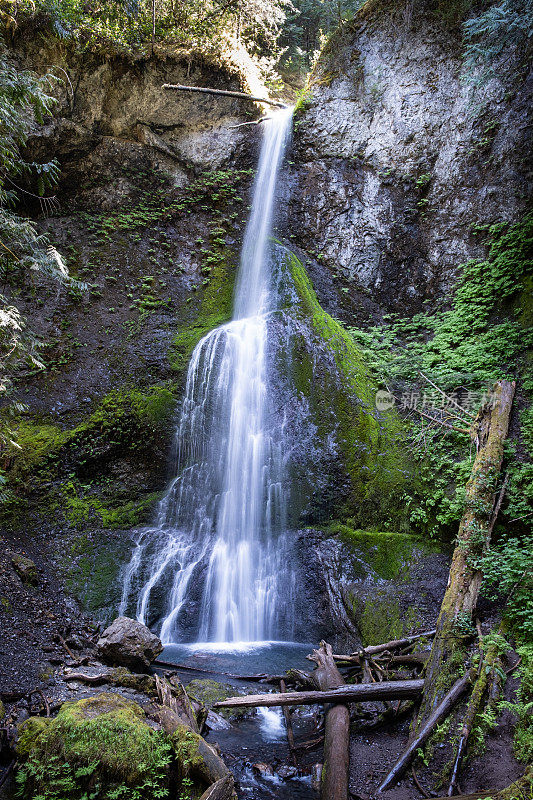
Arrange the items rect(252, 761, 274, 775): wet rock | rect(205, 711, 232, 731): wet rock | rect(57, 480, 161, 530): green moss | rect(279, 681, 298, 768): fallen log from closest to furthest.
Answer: rect(252, 761, 274, 775): wet rock < rect(279, 681, 298, 768): fallen log < rect(205, 711, 232, 731): wet rock < rect(57, 480, 161, 530): green moss

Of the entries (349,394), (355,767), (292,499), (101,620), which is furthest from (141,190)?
(355,767)

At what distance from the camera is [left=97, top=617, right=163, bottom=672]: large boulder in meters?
5.29

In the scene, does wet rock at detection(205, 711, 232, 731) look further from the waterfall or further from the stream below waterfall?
the waterfall

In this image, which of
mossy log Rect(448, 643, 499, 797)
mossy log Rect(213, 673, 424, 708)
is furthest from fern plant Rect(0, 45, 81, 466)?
mossy log Rect(448, 643, 499, 797)

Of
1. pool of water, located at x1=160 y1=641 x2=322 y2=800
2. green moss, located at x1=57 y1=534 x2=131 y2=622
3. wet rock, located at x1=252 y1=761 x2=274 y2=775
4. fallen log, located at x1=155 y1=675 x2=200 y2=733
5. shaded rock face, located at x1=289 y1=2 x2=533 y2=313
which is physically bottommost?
wet rock, located at x1=252 y1=761 x2=274 y2=775

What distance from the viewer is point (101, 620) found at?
6.86 meters

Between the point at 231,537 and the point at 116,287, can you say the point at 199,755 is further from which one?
the point at 116,287

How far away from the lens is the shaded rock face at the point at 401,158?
10.6 meters

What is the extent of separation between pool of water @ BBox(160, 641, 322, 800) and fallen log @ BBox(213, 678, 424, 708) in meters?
0.41

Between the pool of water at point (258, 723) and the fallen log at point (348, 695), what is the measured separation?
0.41 m

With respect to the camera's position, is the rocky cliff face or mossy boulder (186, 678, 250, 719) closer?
mossy boulder (186, 678, 250, 719)

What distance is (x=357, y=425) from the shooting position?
28.4ft

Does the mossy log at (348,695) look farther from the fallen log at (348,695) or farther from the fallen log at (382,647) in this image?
the fallen log at (382,647)

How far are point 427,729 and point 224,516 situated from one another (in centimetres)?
531
